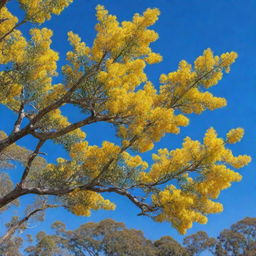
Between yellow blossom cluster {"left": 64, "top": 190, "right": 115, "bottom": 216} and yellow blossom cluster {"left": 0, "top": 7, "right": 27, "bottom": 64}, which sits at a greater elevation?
yellow blossom cluster {"left": 0, "top": 7, "right": 27, "bottom": 64}

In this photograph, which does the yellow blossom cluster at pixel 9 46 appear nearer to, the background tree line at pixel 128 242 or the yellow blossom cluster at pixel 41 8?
the yellow blossom cluster at pixel 41 8

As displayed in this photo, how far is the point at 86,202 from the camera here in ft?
33.1

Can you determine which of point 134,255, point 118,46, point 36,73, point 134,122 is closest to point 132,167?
point 134,122

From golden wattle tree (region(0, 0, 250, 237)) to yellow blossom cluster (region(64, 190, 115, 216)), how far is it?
3cm

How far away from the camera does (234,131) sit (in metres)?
7.89

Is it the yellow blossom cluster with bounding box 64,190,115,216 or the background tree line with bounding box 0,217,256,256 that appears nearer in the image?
the yellow blossom cluster with bounding box 64,190,115,216

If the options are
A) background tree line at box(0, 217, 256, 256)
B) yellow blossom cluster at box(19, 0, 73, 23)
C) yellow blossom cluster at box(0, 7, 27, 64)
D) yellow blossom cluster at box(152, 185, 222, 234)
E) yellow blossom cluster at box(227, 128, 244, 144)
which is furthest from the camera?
background tree line at box(0, 217, 256, 256)

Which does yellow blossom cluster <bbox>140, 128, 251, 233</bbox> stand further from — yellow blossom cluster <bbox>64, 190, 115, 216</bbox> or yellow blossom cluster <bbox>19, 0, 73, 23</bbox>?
yellow blossom cluster <bbox>19, 0, 73, 23</bbox>

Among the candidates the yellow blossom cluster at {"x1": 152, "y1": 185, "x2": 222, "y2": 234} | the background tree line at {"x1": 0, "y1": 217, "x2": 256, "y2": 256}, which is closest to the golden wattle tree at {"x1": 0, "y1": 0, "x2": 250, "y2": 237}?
the yellow blossom cluster at {"x1": 152, "y1": 185, "x2": 222, "y2": 234}

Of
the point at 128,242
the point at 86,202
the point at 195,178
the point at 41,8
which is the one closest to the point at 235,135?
the point at 195,178

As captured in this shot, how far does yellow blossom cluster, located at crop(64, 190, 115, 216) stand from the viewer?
1003cm

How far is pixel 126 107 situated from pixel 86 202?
10.6ft

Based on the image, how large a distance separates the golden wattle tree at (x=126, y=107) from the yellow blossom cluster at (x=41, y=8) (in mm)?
23

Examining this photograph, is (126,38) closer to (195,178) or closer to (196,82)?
(196,82)
